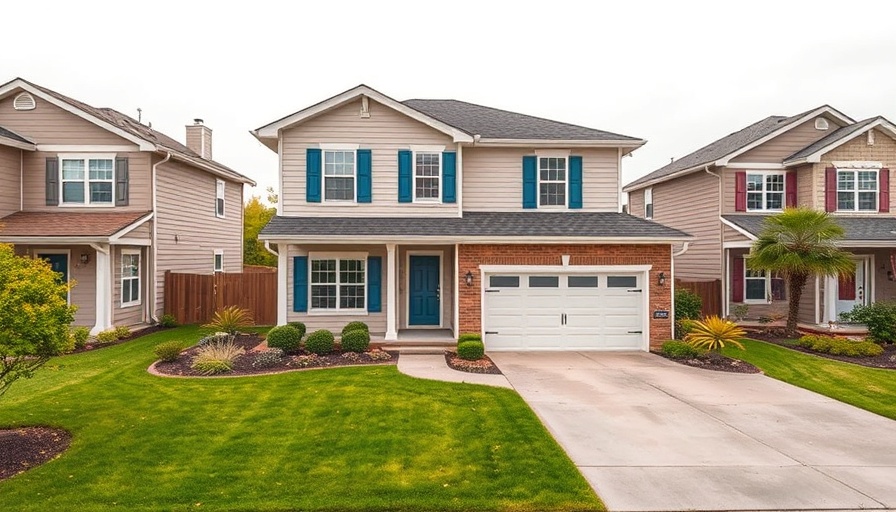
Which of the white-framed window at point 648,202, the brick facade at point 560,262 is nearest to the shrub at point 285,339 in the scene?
the brick facade at point 560,262

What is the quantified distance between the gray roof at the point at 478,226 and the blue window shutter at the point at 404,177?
609 millimetres

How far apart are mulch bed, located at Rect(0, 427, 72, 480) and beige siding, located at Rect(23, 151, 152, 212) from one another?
10880 mm

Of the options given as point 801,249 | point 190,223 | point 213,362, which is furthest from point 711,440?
point 190,223

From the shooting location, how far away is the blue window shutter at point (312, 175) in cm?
1451

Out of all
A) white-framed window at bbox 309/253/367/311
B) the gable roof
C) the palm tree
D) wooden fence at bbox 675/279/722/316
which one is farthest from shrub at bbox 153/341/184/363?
the gable roof

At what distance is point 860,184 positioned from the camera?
59.3 ft

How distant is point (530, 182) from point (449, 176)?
2.51 m

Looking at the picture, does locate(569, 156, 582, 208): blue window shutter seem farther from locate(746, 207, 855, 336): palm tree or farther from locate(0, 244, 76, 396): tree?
locate(0, 244, 76, 396): tree

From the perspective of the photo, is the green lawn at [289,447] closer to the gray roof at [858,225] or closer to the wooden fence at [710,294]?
the wooden fence at [710,294]

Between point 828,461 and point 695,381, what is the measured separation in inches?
165

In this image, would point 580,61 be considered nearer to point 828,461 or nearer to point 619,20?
point 619,20

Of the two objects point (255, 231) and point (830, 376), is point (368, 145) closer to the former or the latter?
point (830, 376)

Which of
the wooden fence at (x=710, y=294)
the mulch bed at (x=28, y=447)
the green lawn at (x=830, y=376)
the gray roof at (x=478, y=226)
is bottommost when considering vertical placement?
the green lawn at (x=830, y=376)

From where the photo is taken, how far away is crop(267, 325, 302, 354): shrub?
1241cm
